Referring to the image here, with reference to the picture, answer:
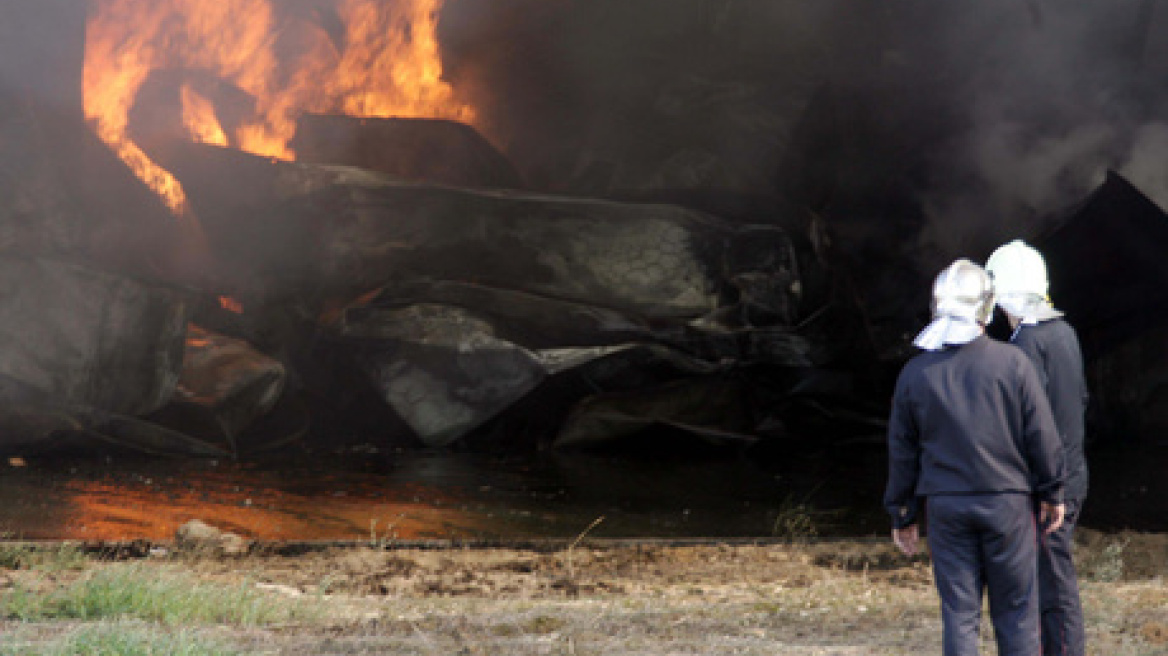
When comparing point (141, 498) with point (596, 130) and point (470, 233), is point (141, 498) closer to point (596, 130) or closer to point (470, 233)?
point (470, 233)

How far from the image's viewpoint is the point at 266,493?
8.39 meters

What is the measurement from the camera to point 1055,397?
358 cm

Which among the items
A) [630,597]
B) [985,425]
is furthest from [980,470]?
[630,597]

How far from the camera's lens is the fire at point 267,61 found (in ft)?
47.4

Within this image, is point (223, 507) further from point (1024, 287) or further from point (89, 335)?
point (1024, 287)

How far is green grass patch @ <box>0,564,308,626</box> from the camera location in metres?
4.14

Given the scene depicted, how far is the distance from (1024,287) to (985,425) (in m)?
0.80

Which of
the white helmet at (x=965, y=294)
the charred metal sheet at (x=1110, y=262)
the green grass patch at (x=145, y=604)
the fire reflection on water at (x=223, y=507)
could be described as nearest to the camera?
the white helmet at (x=965, y=294)

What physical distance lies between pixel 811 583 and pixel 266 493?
456 cm

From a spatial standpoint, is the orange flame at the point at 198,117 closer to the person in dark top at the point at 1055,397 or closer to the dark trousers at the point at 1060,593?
the person in dark top at the point at 1055,397

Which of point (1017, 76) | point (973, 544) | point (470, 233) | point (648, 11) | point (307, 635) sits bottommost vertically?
point (307, 635)

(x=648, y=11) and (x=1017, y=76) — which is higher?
(x=648, y=11)

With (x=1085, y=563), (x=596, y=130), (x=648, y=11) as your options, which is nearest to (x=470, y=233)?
(x=596, y=130)

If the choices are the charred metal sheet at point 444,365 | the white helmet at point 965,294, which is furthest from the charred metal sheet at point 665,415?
the white helmet at point 965,294
